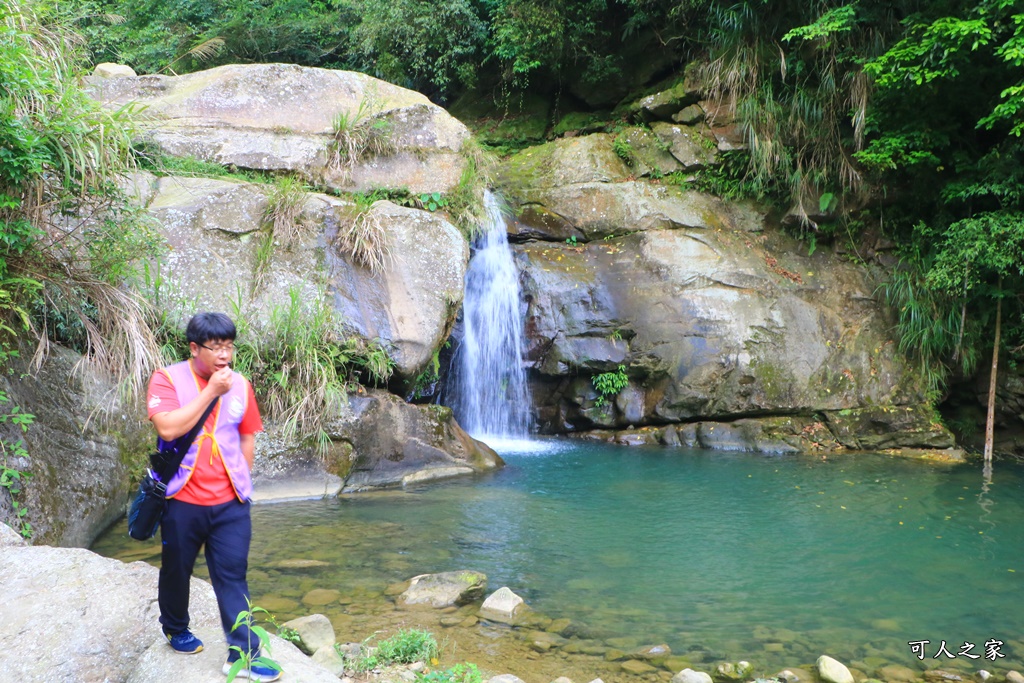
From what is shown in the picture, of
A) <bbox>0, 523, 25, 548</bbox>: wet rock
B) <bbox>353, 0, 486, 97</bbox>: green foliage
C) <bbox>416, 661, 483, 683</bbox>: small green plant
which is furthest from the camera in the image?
<bbox>353, 0, 486, 97</bbox>: green foliage

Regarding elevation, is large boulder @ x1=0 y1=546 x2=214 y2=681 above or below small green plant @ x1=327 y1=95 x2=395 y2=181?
below

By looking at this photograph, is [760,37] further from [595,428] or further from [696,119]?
[595,428]

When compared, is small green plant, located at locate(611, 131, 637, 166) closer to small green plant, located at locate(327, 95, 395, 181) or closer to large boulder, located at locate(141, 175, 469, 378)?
small green plant, located at locate(327, 95, 395, 181)

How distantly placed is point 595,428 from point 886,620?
219 inches

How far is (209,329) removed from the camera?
2.57 meters

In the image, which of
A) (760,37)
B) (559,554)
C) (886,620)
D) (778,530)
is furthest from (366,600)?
(760,37)

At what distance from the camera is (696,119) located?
11375 millimetres

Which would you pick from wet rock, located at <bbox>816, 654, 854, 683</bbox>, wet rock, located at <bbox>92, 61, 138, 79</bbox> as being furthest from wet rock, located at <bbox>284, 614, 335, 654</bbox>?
wet rock, located at <bbox>92, 61, 138, 79</bbox>

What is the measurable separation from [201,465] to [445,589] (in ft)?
7.28

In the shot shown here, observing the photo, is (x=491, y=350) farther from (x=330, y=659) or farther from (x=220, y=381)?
(x=220, y=381)

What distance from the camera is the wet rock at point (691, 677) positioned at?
3537 millimetres

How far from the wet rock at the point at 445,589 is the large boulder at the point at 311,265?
3183 mm

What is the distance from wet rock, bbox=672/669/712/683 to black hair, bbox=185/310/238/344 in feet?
8.36

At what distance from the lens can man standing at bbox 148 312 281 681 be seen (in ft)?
8.46
